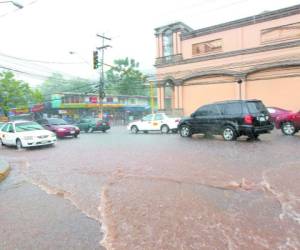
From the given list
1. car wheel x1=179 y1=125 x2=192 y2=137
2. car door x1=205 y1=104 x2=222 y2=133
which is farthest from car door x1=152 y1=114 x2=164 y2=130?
car door x1=205 y1=104 x2=222 y2=133

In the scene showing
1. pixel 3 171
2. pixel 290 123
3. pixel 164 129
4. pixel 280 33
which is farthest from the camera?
pixel 280 33

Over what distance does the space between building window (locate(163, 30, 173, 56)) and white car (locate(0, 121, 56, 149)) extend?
63.6 ft

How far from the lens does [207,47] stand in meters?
29.8

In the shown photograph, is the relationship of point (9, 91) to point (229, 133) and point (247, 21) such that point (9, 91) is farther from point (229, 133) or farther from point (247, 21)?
point (229, 133)

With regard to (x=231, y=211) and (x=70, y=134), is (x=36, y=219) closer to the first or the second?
(x=231, y=211)

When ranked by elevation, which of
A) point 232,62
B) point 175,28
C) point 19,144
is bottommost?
point 19,144

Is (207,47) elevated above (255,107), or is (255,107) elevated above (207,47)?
(207,47)

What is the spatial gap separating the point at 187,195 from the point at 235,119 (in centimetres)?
890

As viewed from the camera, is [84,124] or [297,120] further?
[84,124]

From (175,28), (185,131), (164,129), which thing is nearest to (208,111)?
(185,131)

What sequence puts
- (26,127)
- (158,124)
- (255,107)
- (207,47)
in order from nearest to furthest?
(255,107), (26,127), (158,124), (207,47)

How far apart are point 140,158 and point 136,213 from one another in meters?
5.65

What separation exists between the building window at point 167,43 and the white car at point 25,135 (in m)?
19.4

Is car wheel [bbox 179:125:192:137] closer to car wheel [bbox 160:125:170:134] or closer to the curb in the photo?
car wheel [bbox 160:125:170:134]
